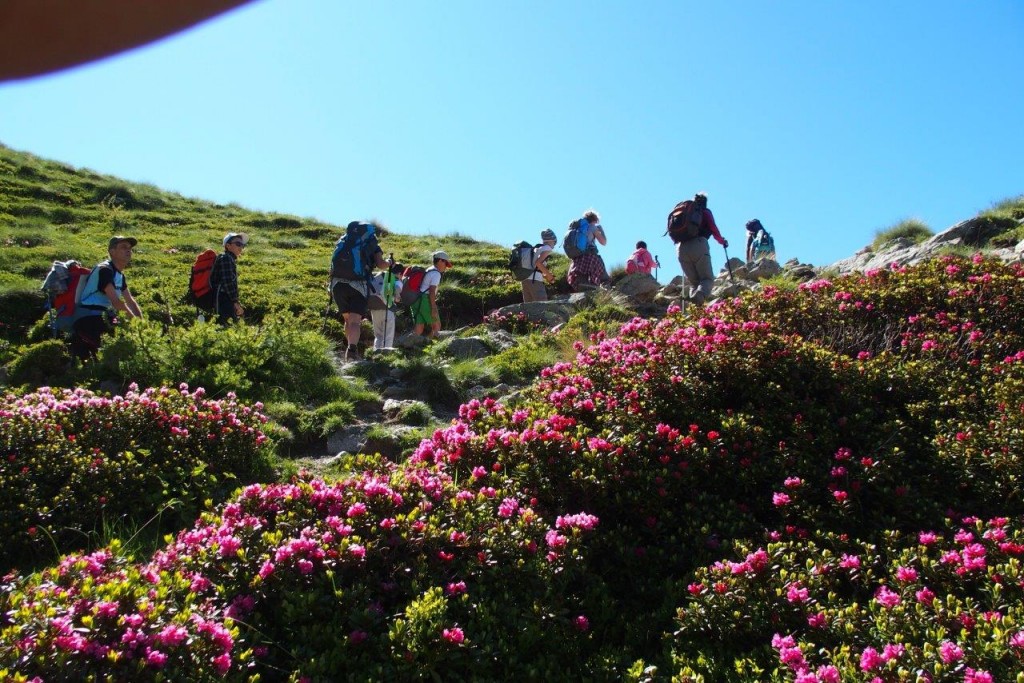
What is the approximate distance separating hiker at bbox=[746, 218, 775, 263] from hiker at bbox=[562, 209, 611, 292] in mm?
5008

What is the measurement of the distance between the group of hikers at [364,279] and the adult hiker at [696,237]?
2 cm

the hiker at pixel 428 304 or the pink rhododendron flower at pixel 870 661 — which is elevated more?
the hiker at pixel 428 304

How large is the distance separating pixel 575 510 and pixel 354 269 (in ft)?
22.2

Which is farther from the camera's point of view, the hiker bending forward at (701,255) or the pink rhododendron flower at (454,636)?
the hiker bending forward at (701,255)

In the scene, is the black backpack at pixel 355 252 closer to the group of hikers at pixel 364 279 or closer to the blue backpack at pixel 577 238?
the group of hikers at pixel 364 279

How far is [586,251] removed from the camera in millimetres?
14430

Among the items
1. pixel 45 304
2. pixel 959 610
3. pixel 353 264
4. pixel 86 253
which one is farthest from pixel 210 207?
pixel 959 610

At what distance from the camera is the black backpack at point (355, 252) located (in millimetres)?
10453

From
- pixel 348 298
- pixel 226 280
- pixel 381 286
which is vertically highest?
pixel 381 286

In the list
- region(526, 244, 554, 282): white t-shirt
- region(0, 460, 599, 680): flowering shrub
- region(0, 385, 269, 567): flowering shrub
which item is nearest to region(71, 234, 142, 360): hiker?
region(0, 385, 269, 567): flowering shrub

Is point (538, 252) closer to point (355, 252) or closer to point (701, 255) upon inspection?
point (701, 255)

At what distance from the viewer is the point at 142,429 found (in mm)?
5594

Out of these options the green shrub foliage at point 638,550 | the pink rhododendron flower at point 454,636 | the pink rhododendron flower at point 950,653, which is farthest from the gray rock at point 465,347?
the pink rhododendron flower at point 950,653

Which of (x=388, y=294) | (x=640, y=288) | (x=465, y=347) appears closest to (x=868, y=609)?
(x=465, y=347)
